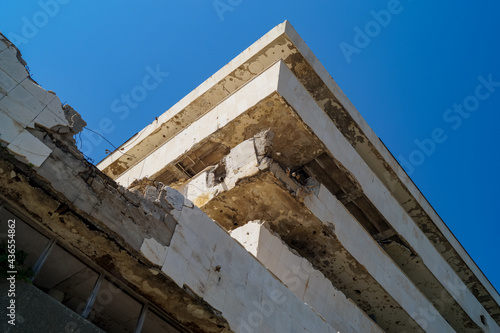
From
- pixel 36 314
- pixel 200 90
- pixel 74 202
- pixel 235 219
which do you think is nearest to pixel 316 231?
pixel 235 219

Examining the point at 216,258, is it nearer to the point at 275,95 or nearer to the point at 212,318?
the point at 212,318

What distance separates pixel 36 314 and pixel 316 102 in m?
9.42

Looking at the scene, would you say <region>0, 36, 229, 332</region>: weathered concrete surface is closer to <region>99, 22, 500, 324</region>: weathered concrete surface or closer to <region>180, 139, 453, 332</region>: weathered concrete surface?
<region>180, 139, 453, 332</region>: weathered concrete surface

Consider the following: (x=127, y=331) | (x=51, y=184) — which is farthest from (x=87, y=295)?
(x=51, y=184)

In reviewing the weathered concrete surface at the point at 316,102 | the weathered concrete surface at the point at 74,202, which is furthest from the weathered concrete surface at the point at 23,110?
the weathered concrete surface at the point at 316,102

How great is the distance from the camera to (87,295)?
6.09m

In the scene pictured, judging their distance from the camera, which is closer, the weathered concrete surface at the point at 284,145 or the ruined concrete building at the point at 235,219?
the ruined concrete building at the point at 235,219

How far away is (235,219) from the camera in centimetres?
1106

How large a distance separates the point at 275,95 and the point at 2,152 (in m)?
6.39

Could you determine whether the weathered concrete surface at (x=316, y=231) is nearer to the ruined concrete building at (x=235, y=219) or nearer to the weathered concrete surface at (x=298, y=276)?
the ruined concrete building at (x=235, y=219)

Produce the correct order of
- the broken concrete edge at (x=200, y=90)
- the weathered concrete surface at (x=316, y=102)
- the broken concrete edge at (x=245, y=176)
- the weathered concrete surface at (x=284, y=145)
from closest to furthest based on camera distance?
the broken concrete edge at (x=245, y=176) → the weathered concrete surface at (x=284, y=145) → the broken concrete edge at (x=200, y=90) → the weathered concrete surface at (x=316, y=102)

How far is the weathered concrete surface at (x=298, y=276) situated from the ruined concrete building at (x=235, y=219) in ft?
0.12

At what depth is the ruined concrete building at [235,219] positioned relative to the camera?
5.81 m

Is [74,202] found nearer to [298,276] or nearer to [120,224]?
[120,224]
